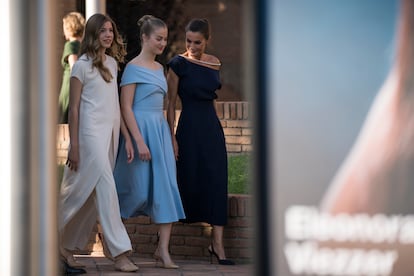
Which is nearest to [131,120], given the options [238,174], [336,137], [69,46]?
[69,46]

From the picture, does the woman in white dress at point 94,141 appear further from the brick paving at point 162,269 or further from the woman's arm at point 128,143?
the brick paving at point 162,269

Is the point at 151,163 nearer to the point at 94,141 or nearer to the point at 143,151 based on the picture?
the point at 143,151

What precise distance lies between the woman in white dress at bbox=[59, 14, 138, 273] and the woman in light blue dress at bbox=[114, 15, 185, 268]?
0.26 m

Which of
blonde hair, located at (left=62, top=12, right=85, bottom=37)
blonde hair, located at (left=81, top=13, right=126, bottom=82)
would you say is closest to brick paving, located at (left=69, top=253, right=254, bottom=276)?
blonde hair, located at (left=81, top=13, right=126, bottom=82)

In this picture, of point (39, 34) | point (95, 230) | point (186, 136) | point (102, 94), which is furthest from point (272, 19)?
point (95, 230)

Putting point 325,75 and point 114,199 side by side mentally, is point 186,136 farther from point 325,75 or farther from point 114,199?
point 325,75

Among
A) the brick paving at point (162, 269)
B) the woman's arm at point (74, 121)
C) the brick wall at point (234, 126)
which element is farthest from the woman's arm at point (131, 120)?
the brick wall at point (234, 126)

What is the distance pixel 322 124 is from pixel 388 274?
504 mm

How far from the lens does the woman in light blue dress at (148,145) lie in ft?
23.5

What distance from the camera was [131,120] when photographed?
280 inches

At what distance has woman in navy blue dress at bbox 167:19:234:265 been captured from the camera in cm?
752

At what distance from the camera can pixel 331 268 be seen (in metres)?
3.64

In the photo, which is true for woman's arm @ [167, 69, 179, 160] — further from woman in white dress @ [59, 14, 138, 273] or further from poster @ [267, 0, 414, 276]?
poster @ [267, 0, 414, 276]

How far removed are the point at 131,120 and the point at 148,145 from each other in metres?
0.23
